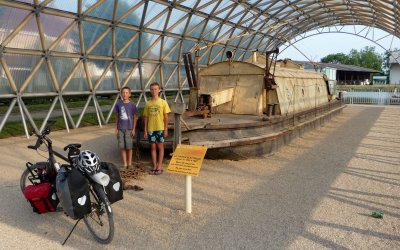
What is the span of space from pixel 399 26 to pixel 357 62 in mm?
87248

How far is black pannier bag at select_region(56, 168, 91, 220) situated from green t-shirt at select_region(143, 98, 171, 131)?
3.24 metres

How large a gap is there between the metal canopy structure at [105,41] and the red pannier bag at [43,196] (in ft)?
19.7

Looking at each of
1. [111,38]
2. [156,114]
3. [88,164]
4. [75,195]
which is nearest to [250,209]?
[88,164]

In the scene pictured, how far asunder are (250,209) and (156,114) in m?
3.00

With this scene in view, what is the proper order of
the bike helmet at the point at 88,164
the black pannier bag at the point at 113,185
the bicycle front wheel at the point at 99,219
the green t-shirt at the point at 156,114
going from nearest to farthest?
the bicycle front wheel at the point at 99,219
the bike helmet at the point at 88,164
the black pannier bag at the point at 113,185
the green t-shirt at the point at 156,114

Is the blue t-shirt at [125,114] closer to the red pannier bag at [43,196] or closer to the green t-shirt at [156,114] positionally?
the green t-shirt at [156,114]

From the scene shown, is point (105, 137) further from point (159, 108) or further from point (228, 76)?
point (159, 108)

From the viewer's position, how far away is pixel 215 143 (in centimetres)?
870

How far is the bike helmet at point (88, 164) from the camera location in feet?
16.1

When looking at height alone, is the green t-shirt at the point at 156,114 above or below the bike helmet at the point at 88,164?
above

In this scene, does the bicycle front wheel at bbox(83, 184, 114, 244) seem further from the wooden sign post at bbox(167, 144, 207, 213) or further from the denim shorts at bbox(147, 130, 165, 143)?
the denim shorts at bbox(147, 130, 165, 143)

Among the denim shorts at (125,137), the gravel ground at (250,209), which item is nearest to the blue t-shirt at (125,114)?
the denim shorts at (125,137)

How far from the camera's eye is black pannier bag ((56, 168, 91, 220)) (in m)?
4.63

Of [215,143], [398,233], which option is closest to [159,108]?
[215,143]
